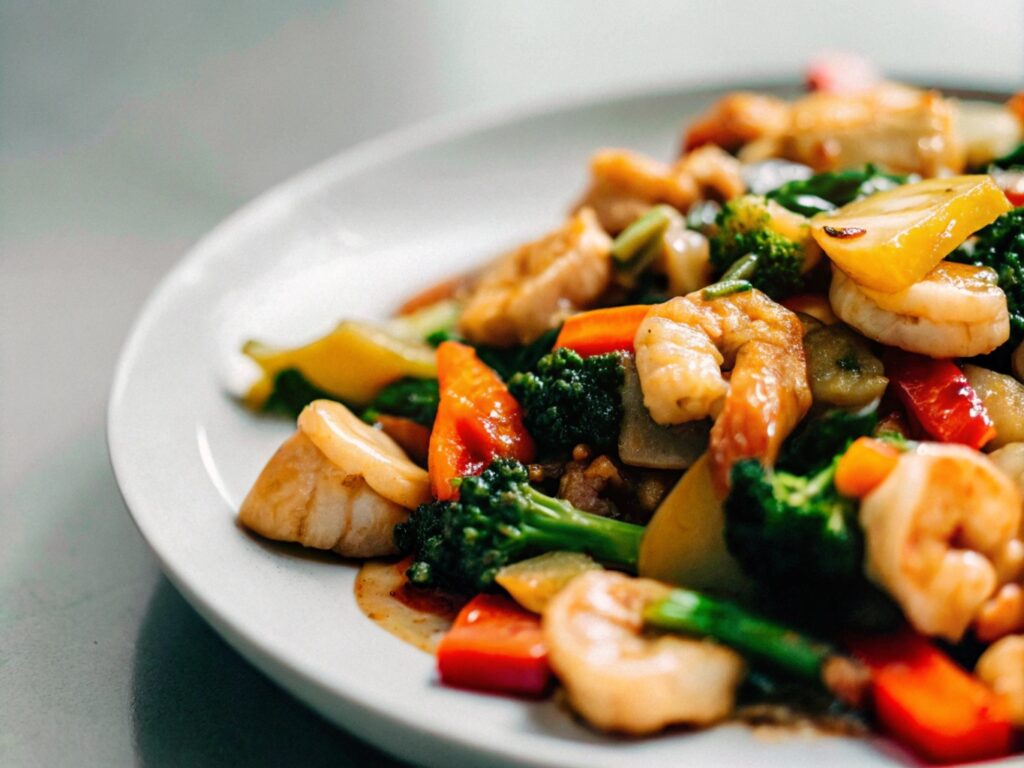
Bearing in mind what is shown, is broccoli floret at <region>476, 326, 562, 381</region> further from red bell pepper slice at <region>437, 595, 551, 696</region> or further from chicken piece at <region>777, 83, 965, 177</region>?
chicken piece at <region>777, 83, 965, 177</region>

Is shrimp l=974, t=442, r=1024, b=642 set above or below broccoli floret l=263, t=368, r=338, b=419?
above

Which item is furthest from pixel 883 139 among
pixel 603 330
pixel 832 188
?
pixel 603 330

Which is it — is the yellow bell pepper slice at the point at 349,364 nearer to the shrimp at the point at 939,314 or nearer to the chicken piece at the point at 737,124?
the shrimp at the point at 939,314

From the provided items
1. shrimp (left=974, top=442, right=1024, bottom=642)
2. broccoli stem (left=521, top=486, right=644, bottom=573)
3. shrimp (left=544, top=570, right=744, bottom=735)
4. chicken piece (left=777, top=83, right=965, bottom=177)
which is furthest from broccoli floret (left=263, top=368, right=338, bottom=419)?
shrimp (left=974, top=442, right=1024, bottom=642)

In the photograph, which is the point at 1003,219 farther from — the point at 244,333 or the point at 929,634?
the point at 244,333

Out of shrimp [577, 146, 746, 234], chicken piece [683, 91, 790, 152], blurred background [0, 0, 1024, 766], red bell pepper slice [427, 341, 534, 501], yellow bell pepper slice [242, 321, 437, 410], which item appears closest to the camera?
blurred background [0, 0, 1024, 766]

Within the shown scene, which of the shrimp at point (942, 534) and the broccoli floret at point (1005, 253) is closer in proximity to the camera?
the shrimp at point (942, 534)

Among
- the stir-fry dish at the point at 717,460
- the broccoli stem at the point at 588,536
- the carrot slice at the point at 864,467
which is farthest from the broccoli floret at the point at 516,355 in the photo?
the carrot slice at the point at 864,467

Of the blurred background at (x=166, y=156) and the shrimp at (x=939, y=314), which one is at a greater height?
the shrimp at (x=939, y=314)
